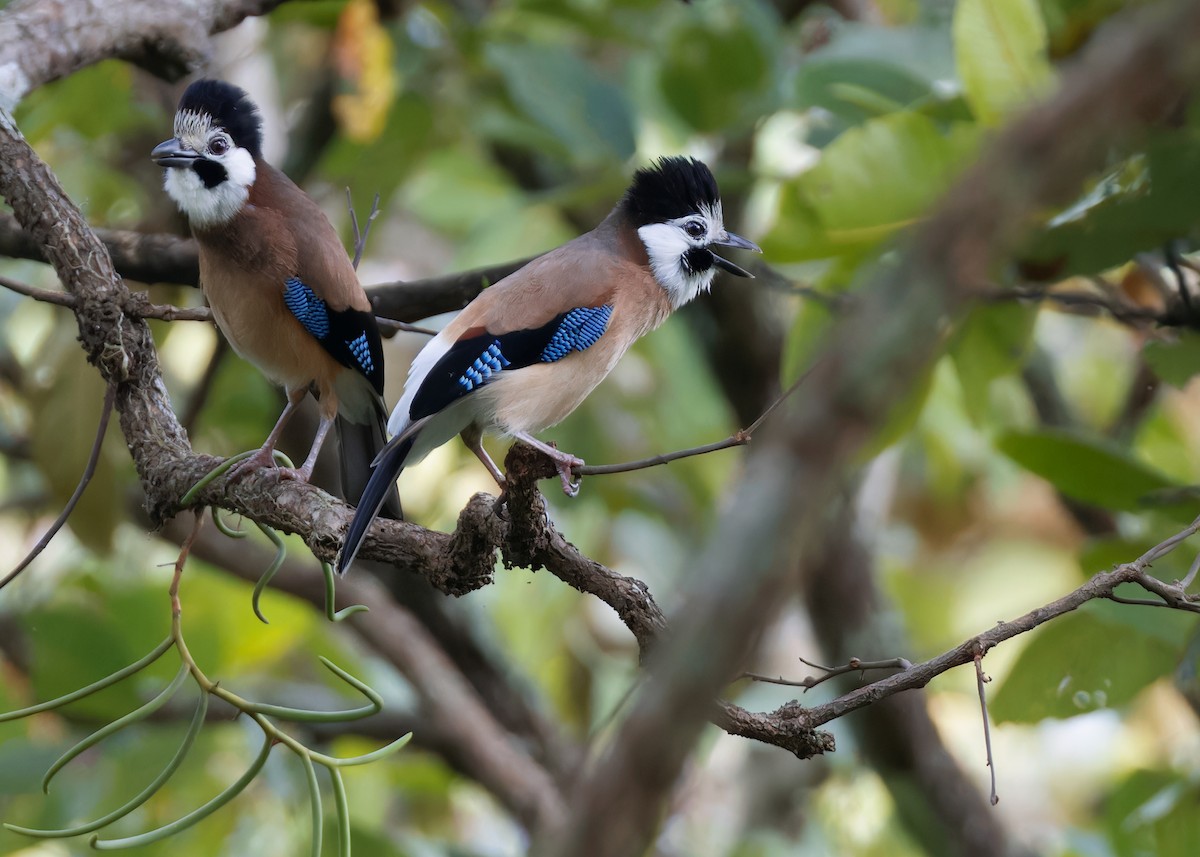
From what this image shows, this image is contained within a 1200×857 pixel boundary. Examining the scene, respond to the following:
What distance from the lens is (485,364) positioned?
2445 millimetres

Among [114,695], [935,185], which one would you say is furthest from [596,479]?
[935,185]

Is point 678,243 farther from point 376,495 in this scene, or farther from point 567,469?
point 376,495

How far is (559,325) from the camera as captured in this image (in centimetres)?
264

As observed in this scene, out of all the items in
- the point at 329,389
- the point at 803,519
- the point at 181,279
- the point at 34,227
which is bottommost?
the point at 803,519

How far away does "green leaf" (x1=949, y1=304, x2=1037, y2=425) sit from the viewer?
3.13 m

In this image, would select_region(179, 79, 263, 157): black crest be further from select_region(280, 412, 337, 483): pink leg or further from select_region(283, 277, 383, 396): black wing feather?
select_region(280, 412, 337, 483): pink leg

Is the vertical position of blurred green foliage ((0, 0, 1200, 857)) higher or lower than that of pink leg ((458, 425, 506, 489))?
higher

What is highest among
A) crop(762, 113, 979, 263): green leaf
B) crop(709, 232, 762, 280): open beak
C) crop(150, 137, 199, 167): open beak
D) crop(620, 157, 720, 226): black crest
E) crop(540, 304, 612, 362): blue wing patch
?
crop(620, 157, 720, 226): black crest

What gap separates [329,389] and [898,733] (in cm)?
215

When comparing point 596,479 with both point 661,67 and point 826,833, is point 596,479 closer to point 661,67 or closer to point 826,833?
point 661,67

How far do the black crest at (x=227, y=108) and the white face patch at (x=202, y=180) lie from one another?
0.02 metres

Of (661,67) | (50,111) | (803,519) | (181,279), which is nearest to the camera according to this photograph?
(803,519)

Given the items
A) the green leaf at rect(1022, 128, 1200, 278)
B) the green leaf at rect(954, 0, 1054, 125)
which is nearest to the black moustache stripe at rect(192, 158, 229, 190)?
the green leaf at rect(954, 0, 1054, 125)

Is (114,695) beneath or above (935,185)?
beneath
